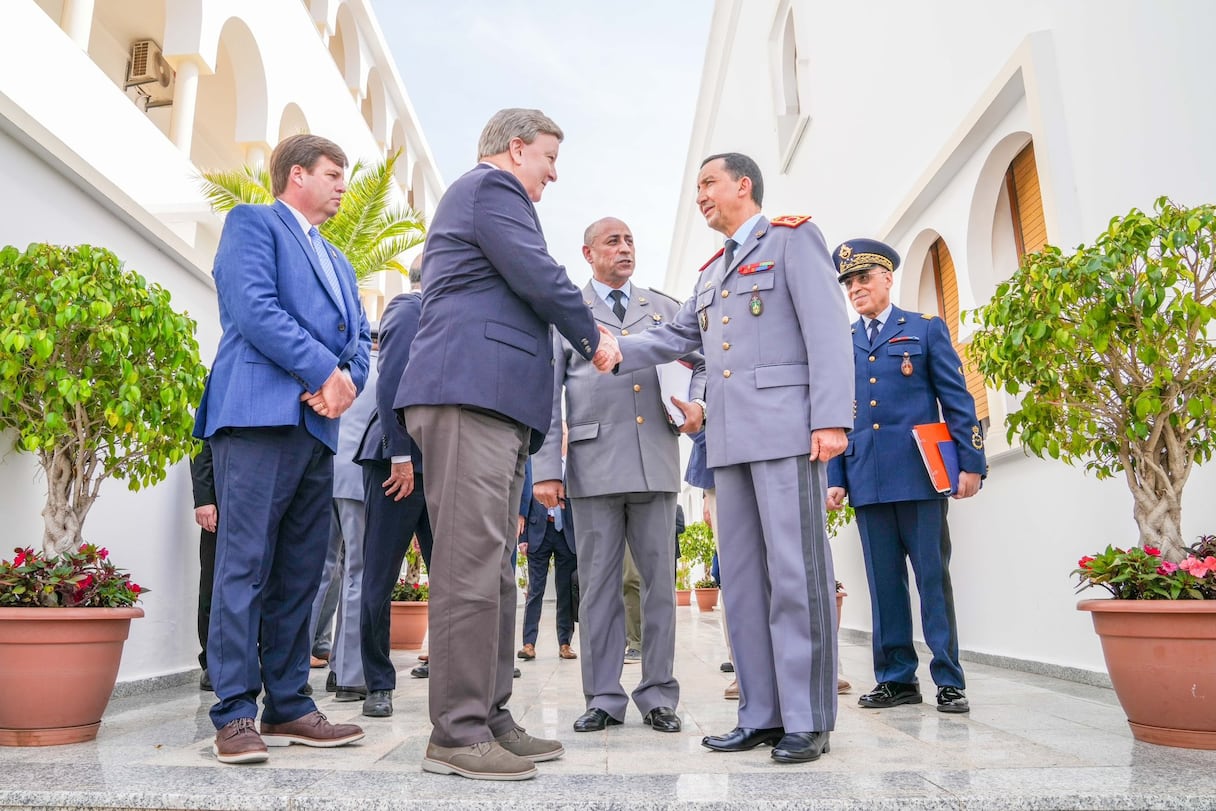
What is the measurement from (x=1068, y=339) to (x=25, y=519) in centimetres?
403

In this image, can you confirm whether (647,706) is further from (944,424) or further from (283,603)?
(944,424)

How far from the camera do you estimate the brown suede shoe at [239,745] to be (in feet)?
7.77

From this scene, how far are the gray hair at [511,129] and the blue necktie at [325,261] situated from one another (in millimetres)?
679

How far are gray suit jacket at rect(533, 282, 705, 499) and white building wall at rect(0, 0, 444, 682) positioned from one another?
2242 millimetres

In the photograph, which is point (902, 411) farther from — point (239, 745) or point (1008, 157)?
point (239, 745)

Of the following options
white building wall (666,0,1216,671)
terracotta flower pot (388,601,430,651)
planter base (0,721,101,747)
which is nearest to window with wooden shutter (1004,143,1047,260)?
white building wall (666,0,1216,671)

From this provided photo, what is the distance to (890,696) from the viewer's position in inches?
144

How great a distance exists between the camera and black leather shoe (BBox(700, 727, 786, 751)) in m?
2.64

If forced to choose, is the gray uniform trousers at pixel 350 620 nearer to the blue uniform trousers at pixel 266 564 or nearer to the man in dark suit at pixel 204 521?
the man in dark suit at pixel 204 521

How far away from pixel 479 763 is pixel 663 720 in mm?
1050

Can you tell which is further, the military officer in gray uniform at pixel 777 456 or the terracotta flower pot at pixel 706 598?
the terracotta flower pot at pixel 706 598

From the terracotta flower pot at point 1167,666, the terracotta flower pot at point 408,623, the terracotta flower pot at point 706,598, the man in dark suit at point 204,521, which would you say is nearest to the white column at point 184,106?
the terracotta flower pot at point 408,623

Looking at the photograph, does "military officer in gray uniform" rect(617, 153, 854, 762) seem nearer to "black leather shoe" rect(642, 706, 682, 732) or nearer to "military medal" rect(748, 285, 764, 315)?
"military medal" rect(748, 285, 764, 315)

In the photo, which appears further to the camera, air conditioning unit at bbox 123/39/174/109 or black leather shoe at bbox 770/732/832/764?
air conditioning unit at bbox 123/39/174/109
